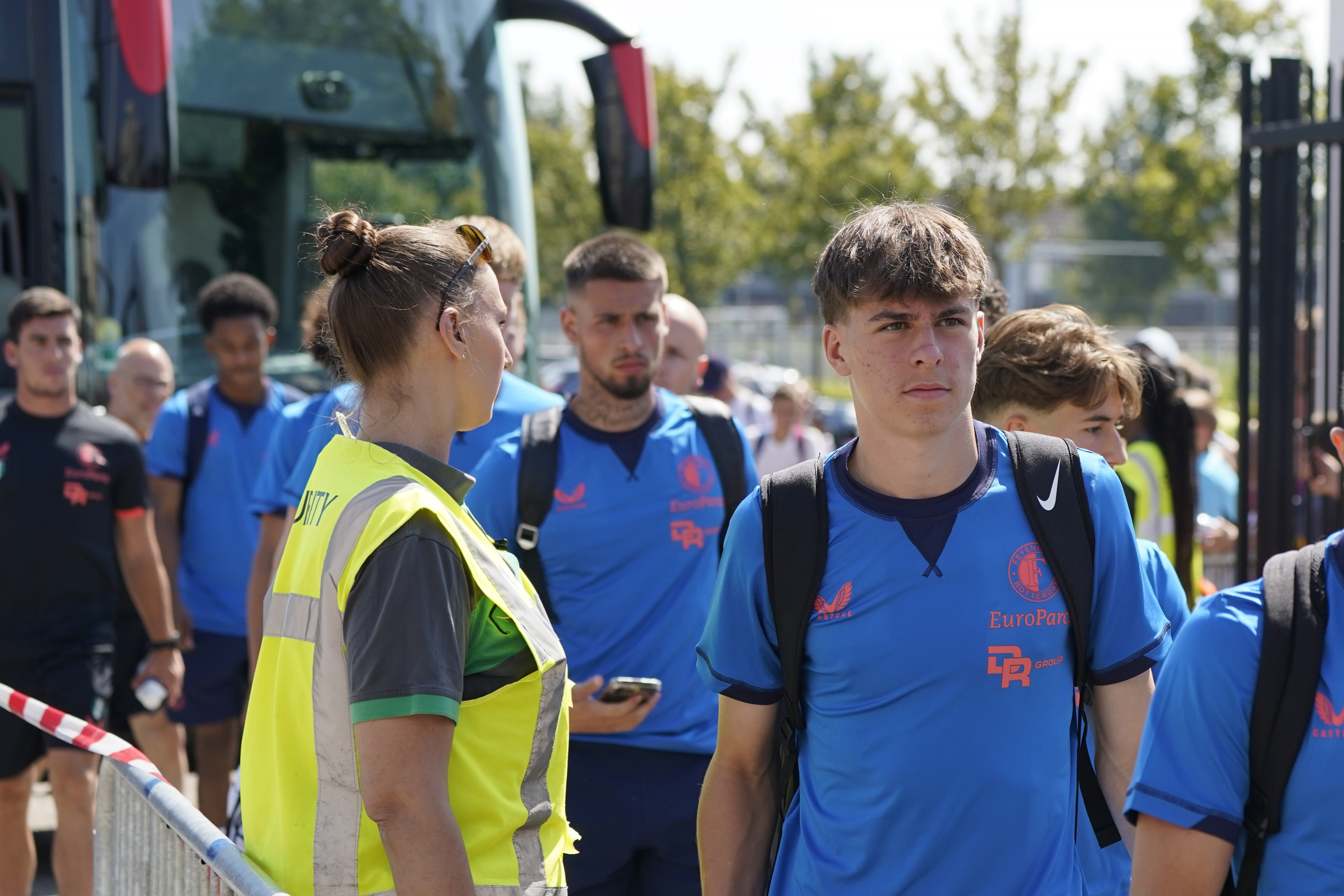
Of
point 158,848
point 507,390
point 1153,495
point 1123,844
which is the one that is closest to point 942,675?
point 1123,844

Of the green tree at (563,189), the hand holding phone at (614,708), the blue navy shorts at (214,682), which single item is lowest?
the blue navy shorts at (214,682)

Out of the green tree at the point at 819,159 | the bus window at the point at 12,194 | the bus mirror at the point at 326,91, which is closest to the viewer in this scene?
the bus window at the point at 12,194

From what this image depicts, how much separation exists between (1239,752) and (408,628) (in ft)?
3.63

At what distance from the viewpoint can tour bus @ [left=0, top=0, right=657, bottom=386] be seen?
5.98 meters

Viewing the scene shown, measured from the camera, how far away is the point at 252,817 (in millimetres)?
2158

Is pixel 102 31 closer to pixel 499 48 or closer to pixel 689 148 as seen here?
pixel 499 48

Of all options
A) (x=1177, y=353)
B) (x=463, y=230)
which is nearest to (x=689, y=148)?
(x=1177, y=353)

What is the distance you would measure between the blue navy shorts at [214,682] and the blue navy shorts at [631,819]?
2.61 metres

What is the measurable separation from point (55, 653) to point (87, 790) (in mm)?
506

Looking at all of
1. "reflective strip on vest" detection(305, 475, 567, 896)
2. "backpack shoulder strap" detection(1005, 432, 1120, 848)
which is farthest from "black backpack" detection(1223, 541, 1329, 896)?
"reflective strip on vest" detection(305, 475, 567, 896)

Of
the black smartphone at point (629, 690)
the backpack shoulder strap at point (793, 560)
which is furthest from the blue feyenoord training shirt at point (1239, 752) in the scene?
the black smartphone at point (629, 690)

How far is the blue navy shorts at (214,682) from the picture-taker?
5785 millimetres

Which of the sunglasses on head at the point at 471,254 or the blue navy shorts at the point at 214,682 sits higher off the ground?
the sunglasses on head at the point at 471,254

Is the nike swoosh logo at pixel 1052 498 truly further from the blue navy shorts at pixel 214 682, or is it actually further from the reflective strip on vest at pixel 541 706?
the blue navy shorts at pixel 214 682
